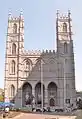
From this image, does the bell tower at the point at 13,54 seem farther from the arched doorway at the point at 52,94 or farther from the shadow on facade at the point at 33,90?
the arched doorway at the point at 52,94

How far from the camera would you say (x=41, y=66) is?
75.4 metres

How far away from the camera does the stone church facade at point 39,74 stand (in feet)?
250

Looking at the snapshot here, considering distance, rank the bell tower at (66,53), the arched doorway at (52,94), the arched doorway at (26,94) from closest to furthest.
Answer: the bell tower at (66,53)
the arched doorway at (26,94)
the arched doorway at (52,94)

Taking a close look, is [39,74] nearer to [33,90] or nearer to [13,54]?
[33,90]

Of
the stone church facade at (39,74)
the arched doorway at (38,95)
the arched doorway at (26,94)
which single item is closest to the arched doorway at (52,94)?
the stone church facade at (39,74)

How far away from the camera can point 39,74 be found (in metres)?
77.9

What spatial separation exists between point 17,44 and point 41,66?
11.1 m

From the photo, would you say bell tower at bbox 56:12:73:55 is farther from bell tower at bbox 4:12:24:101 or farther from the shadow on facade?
bell tower at bbox 4:12:24:101

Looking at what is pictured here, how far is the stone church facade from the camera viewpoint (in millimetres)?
76250

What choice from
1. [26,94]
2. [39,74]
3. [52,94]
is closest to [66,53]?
[39,74]

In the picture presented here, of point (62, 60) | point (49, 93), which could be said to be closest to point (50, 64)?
point (62, 60)

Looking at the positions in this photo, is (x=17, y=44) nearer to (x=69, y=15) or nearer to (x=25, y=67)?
(x=25, y=67)

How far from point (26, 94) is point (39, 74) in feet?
23.3

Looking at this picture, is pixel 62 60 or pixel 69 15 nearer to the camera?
pixel 62 60
